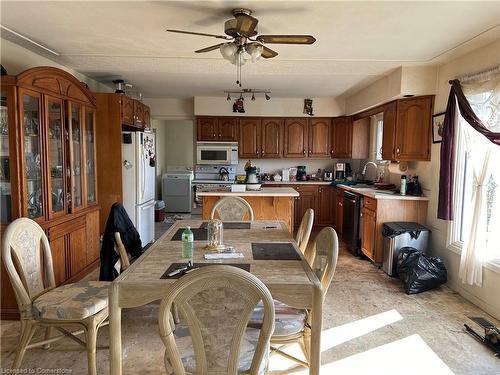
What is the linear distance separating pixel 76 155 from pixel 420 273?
3.73 metres

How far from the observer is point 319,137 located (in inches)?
259

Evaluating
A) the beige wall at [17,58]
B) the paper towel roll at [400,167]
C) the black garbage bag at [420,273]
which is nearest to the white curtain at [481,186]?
the black garbage bag at [420,273]

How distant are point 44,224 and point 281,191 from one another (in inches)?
105

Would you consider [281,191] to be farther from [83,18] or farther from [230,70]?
[83,18]

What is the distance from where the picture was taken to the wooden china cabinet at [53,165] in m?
2.74

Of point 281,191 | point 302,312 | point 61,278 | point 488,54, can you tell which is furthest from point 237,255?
point 488,54

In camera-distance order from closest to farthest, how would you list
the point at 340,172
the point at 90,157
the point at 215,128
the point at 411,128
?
1. the point at 90,157
2. the point at 411,128
3. the point at 215,128
4. the point at 340,172

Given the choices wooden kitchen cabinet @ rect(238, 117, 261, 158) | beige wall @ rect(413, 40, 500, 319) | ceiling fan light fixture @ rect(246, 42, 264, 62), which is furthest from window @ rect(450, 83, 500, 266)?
wooden kitchen cabinet @ rect(238, 117, 261, 158)

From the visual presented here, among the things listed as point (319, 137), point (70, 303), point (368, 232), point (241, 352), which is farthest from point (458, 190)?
point (70, 303)

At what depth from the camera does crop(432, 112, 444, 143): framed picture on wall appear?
3848 mm

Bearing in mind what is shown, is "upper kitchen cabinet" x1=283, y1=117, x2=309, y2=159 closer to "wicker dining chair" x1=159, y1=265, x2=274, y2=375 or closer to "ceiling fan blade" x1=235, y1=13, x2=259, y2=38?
"ceiling fan blade" x1=235, y1=13, x2=259, y2=38

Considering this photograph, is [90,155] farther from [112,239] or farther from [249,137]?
[249,137]

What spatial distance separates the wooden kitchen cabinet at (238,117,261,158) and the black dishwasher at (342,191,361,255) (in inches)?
78.7

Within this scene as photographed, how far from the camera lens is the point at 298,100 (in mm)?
6445
